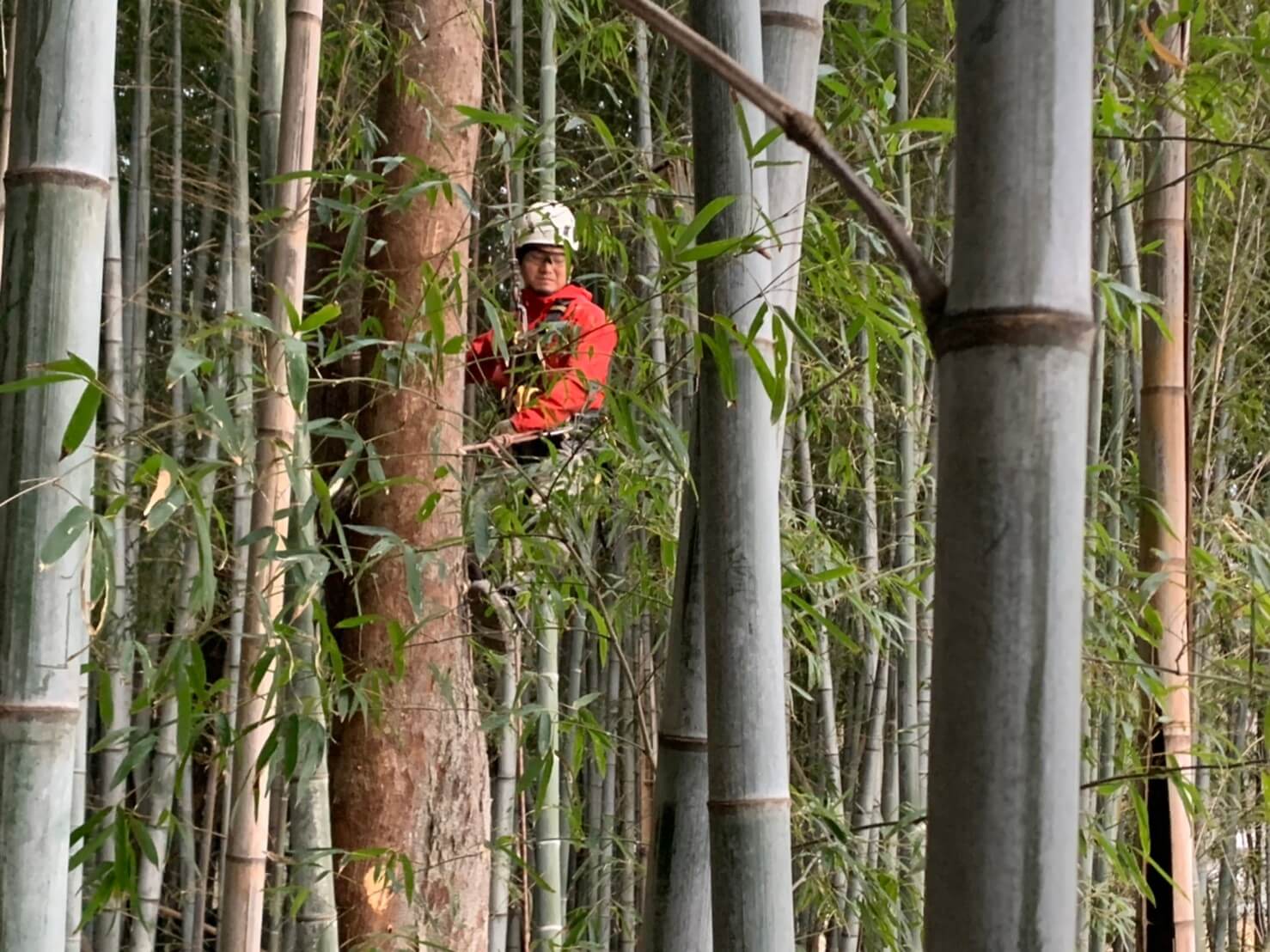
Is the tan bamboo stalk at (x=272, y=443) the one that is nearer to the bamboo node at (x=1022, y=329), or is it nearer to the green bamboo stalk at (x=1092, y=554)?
the green bamboo stalk at (x=1092, y=554)

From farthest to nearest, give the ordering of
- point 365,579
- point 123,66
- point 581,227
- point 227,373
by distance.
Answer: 1. point 123,66
2. point 365,579
3. point 227,373
4. point 581,227

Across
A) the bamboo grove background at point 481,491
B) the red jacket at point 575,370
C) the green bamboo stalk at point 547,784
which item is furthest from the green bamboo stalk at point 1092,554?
the green bamboo stalk at point 547,784

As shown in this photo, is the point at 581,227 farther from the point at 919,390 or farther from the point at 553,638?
the point at 919,390

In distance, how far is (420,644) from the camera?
2.07 m

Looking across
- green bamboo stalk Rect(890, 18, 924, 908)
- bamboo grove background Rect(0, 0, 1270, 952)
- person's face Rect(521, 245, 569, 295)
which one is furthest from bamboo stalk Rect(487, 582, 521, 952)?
green bamboo stalk Rect(890, 18, 924, 908)

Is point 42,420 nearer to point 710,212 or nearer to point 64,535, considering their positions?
point 64,535

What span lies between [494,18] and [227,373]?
3.03 feet

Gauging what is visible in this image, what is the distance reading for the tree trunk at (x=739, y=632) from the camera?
2.87 ft

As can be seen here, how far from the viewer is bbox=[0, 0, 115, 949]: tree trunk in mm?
869

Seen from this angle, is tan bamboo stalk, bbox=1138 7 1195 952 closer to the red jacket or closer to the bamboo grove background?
the bamboo grove background

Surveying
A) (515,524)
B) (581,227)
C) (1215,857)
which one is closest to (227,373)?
(515,524)

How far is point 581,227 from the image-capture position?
5.34 feet

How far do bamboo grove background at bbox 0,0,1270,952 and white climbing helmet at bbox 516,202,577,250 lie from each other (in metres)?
0.04

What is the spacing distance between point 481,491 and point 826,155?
4.12 feet
